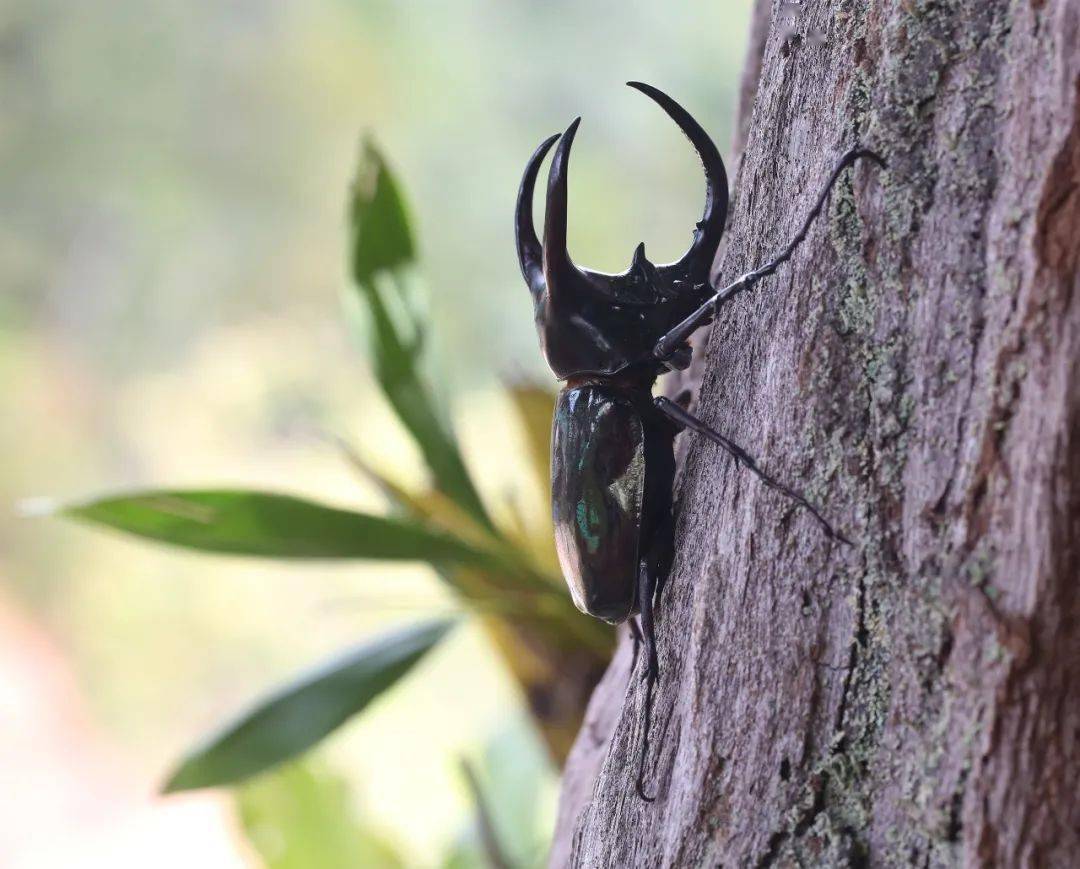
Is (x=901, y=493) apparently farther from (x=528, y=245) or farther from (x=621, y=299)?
(x=528, y=245)

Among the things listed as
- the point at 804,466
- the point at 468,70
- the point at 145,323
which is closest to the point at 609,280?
the point at 804,466

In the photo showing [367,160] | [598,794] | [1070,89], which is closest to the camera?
[1070,89]

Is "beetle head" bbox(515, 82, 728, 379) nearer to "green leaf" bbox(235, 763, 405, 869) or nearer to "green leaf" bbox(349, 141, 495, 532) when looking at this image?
"green leaf" bbox(349, 141, 495, 532)

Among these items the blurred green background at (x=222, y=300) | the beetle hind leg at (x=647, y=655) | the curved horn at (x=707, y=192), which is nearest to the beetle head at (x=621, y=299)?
the curved horn at (x=707, y=192)

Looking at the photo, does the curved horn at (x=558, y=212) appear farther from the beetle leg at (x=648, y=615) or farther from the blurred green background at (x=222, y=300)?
the blurred green background at (x=222, y=300)

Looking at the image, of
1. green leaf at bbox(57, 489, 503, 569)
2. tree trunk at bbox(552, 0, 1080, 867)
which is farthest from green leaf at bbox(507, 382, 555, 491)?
tree trunk at bbox(552, 0, 1080, 867)

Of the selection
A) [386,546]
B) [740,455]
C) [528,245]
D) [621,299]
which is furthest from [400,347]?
[740,455]

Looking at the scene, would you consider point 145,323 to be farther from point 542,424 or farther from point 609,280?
point 609,280

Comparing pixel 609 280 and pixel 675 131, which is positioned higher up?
pixel 675 131
